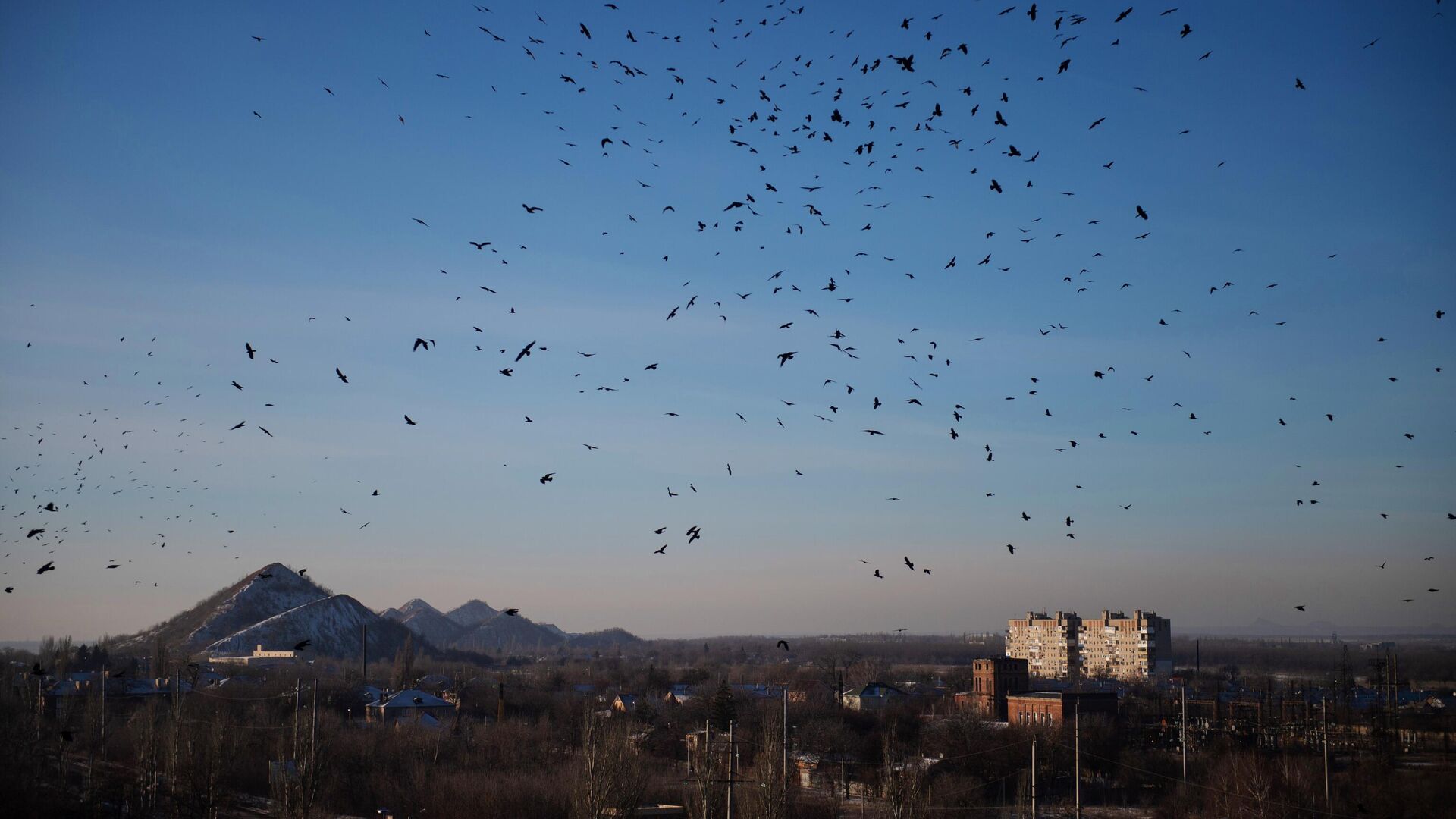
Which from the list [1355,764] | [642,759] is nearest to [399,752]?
[642,759]

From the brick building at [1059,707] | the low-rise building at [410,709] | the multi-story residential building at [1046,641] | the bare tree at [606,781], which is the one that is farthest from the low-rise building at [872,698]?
the multi-story residential building at [1046,641]

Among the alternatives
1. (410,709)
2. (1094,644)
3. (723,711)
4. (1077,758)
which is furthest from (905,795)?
(1094,644)

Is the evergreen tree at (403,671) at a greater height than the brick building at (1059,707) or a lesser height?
lesser

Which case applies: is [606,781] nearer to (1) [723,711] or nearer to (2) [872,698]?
(1) [723,711]

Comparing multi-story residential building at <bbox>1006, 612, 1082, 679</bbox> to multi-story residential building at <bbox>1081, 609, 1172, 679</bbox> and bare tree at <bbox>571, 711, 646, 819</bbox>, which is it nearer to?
multi-story residential building at <bbox>1081, 609, 1172, 679</bbox>

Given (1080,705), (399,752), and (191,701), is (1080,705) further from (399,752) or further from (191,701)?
(191,701)

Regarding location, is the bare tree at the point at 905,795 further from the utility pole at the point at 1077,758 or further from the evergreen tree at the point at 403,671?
the evergreen tree at the point at 403,671

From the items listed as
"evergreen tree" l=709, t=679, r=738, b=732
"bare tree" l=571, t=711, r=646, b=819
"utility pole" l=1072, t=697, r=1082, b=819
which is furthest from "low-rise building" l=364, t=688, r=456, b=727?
"utility pole" l=1072, t=697, r=1082, b=819

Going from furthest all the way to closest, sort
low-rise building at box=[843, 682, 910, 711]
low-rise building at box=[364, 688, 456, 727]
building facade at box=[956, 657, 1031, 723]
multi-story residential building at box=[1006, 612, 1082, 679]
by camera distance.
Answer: multi-story residential building at box=[1006, 612, 1082, 679], building facade at box=[956, 657, 1031, 723], low-rise building at box=[843, 682, 910, 711], low-rise building at box=[364, 688, 456, 727]
